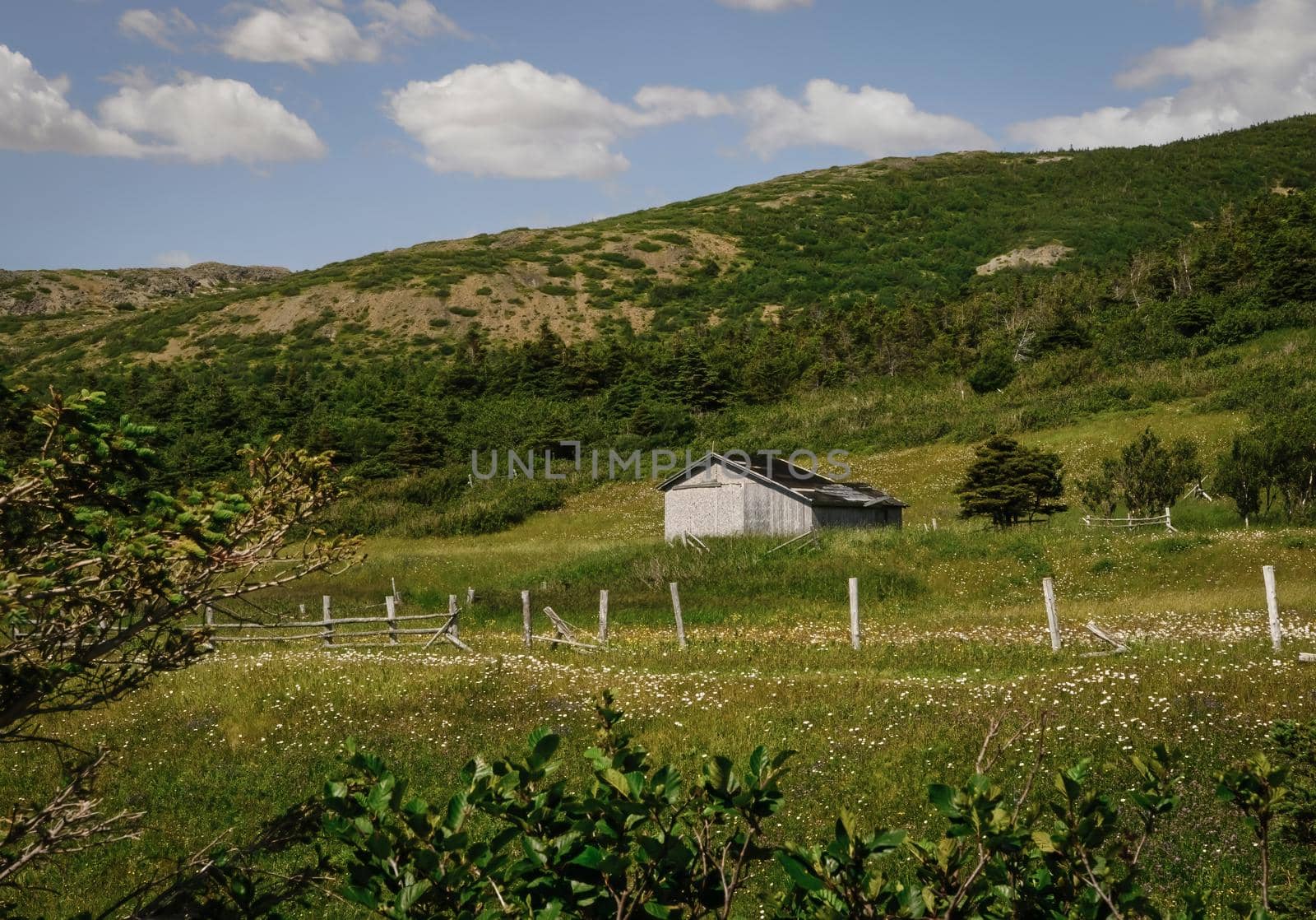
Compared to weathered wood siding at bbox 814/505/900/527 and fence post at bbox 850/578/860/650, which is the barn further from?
fence post at bbox 850/578/860/650

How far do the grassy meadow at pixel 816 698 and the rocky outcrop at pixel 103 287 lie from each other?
124409 mm

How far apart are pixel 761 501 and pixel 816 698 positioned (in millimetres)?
31265

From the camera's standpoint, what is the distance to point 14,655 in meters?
4.51

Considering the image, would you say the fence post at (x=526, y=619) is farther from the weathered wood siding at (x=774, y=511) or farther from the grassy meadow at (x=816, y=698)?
the weathered wood siding at (x=774, y=511)

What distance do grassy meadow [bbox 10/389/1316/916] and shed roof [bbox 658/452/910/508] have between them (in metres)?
12.5

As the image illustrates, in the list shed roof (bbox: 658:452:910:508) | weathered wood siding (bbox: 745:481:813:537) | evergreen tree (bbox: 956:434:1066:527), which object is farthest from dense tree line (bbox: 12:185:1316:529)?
evergreen tree (bbox: 956:434:1066:527)

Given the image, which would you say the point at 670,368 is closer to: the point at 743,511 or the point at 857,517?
the point at 743,511

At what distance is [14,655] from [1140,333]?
242ft

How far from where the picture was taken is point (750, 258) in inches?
5074

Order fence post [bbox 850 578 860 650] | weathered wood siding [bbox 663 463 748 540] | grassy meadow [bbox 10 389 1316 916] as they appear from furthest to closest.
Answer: weathered wood siding [bbox 663 463 748 540] < fence post [bbox 850 578 860 650] < grassy meadow [bbox 10 389 1316 916]

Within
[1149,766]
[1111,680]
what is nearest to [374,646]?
[1111,680]

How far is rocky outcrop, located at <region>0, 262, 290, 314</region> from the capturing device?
130000 millimetres

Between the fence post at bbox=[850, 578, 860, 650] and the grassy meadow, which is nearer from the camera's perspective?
the grassy meadow

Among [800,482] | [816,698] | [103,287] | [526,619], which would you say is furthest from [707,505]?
[103,287]
